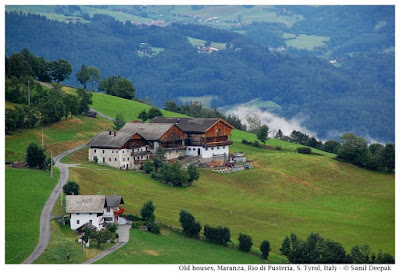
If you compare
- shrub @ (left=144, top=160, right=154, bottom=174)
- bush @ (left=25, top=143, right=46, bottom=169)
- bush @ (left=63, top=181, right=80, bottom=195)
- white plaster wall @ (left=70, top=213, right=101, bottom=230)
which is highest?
bush @ (left=25, top=143, right=46, bottom=169)

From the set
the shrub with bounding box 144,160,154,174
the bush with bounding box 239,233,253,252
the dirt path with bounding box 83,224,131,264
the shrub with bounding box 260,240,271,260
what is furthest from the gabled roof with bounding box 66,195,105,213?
the shrub with bounding box 144,160,154,174

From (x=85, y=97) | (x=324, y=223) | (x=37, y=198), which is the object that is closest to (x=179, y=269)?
(x=37, y=198)

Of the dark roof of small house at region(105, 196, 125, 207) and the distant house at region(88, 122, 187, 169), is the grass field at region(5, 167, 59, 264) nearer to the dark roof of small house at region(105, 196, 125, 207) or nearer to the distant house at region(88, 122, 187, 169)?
the dark roof of small house at region(105, 196, 125, 207)

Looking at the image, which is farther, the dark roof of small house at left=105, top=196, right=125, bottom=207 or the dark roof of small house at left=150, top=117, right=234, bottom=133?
the dark roof of small house at left=150, top=117, right=234, bottom=133

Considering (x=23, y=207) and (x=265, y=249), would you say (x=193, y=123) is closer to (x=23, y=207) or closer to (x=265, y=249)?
(x=23, y=207)

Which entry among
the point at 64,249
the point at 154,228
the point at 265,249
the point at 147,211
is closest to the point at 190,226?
the point at 154,228

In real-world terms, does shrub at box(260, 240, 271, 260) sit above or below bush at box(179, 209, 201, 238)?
below

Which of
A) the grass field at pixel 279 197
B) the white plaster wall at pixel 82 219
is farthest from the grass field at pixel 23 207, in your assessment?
the grass field at pixel 279 197

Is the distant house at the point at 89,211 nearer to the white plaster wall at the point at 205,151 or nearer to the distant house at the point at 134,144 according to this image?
the distant house at the point at 134,144
